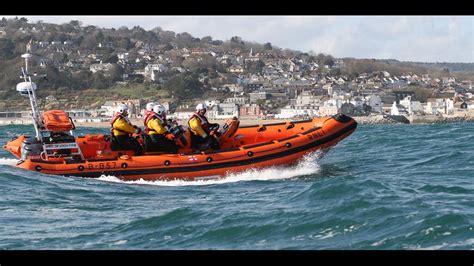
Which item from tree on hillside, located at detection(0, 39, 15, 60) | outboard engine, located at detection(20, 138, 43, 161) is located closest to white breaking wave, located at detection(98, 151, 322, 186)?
outboard engine, located at detection(20, 138, 43, 161)

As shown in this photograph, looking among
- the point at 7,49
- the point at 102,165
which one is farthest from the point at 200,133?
the point at 7,49

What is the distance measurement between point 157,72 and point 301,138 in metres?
69.3

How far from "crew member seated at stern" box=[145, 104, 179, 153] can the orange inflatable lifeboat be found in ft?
0.48

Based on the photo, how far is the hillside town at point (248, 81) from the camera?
66.8m

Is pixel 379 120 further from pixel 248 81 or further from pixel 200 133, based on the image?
pixel 200 133

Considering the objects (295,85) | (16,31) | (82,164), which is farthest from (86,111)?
(82,164)

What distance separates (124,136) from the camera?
11867 mm

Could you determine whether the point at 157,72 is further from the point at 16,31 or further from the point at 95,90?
the point at 16,31

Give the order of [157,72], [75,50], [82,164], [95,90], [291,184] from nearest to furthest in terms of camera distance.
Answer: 1. [291,184]
2. [82,164]
3. [95,90]
4. [157,72]
5. [75,50]

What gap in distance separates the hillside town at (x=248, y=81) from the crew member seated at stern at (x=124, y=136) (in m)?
46.4

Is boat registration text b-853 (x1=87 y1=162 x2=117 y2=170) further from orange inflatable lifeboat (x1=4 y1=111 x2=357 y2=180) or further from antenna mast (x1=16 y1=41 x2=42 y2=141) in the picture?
antenna mast (x1=16 y1=41 x2=42 y2=141)

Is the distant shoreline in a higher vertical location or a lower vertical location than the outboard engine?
lower

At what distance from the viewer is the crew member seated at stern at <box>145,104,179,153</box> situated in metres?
11.6

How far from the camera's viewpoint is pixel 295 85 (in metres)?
77.3
